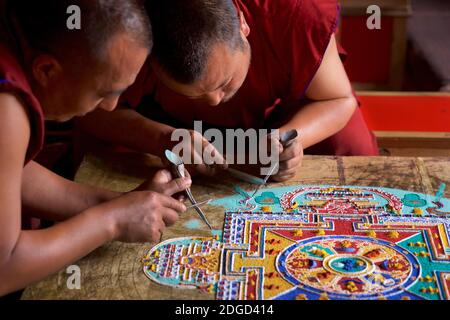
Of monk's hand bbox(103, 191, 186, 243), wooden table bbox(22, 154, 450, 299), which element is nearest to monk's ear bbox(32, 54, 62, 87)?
monk's hand bbox(103, 191, 186, 243)

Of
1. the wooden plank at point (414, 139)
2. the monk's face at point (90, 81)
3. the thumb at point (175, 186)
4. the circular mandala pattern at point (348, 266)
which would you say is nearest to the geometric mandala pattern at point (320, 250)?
the circular mandala pattern at point (348, 266)

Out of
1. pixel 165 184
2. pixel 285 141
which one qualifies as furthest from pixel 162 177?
pixel 285 141

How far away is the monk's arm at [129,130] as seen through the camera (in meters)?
1.78

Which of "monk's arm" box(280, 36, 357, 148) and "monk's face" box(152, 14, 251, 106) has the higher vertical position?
"monk's arm" box(280, 36, 357, 148)

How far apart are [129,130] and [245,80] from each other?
1.11 feet

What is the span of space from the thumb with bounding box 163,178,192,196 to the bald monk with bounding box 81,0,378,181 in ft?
0.56

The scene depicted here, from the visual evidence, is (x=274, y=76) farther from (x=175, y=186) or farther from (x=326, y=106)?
(x=175, y=186)

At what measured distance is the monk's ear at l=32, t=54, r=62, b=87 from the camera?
1181 millimetres

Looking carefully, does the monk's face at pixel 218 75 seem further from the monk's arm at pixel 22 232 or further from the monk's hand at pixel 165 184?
the monk's arm at pixel 22 232

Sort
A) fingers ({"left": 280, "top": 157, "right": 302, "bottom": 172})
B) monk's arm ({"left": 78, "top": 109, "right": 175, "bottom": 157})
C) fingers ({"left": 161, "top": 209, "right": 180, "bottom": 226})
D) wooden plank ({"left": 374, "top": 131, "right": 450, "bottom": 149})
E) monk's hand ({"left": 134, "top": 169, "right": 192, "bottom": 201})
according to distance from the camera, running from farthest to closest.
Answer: wooden plank ({"left": 374, "top": 131, "right": 450, "bottom": 149}) < monk's arm ({"left": 78, "top": 109, "right": 175, "bottom": 157}) < fingers ({"left": 280, "top": 157, "right": 302, "bottom": 172}) < monk's hand ({"left": 134, "top": 169, "right": 192, "bottom": 201}) < fingers ({"left": 161, "top": 209, "right": 180, "bottom": 226})

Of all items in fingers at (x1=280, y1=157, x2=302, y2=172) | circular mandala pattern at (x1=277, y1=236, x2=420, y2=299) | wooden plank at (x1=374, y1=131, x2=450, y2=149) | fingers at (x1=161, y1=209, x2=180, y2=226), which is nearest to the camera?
circular mandala pattern at (x1=277, y1=236, x2=420, y2=299)

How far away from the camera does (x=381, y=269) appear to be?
4.35 feet

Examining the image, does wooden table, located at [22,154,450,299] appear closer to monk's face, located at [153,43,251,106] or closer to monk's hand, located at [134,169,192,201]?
monk's hand, located at [134,169,192,201]

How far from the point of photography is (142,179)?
67.3 inches
